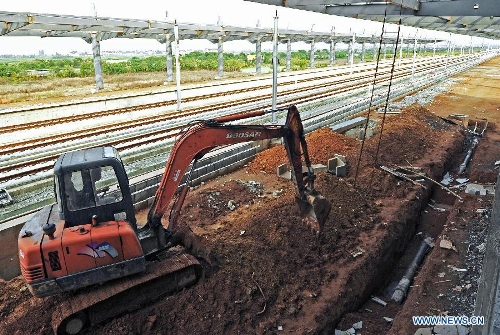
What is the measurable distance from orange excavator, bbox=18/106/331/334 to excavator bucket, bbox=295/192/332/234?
145cm

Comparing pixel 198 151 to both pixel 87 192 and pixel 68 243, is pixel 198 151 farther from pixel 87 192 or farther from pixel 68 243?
pixel 68 243

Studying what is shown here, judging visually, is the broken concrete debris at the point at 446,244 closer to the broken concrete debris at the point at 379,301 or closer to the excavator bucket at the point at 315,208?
the broken concrete debris at the point at 379,301

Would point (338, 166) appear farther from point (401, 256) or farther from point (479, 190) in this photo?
point (479, 190)

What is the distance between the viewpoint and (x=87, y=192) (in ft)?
20.7

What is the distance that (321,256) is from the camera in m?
8.64

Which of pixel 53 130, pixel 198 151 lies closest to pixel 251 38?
pixel 53 130

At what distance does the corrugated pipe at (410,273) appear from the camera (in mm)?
8141

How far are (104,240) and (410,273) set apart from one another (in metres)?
6.66

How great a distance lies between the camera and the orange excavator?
235 inches

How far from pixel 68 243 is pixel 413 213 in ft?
29.3

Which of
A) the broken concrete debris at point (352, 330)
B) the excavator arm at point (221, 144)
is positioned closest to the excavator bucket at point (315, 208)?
the excavator arm at point (221, 144)

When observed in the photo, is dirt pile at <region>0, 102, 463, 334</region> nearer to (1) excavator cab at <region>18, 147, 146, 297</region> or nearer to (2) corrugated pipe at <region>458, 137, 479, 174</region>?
(1) excavator cab at <region>18, 147, 146, 297</region>

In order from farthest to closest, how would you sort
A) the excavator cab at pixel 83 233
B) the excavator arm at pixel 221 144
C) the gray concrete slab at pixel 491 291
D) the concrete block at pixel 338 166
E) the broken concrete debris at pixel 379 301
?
1. the concrete block at pixel 338 166
2. the broken concrete debris at pixel 379 301
3. the excavator arm at pixel 221 144
4. the excavator cab at pixel 83 233
5. the gray concrete slab at pixel 491 291

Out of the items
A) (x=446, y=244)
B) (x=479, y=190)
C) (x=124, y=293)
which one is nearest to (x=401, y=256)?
(x=446, y=244)
